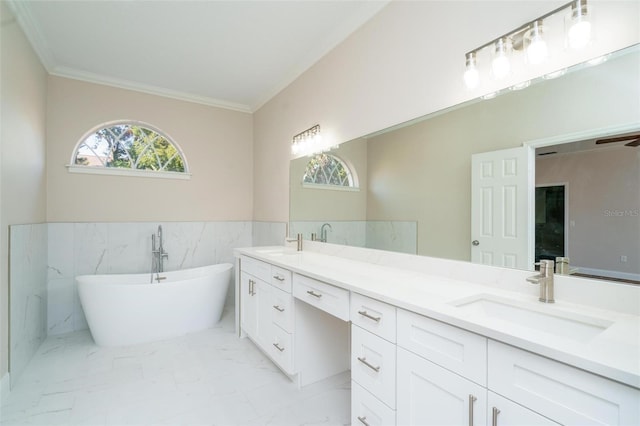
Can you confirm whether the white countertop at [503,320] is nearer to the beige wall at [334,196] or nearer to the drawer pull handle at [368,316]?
the drawer pull handle at [368,316]

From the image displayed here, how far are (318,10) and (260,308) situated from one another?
2.36m

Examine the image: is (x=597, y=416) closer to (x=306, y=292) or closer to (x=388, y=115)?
(x=306, y=292)

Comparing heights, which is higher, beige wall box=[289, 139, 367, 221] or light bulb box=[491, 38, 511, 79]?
light bulb box=[491, 38, 511, 79]

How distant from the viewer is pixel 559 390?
0.80m

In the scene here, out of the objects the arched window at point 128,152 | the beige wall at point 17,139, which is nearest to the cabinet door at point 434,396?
the beige wall at point 17,139

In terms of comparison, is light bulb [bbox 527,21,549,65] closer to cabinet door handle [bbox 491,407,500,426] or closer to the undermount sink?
the undermount sink

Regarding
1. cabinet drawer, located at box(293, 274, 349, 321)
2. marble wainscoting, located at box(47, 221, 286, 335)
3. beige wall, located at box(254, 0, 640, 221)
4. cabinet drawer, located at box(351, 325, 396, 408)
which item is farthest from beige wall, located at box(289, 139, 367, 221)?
cabinet drawer, located at box(351, 325, 396, 408)

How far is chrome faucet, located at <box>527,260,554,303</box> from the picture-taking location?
1197 millimetres

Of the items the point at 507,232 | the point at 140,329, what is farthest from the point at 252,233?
the point at 507,232

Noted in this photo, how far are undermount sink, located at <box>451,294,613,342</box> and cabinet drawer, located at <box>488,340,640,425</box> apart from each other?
0.18 meters

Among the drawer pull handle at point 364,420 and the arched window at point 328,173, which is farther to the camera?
the arched window at point 328,173

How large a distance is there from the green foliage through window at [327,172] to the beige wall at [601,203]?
1474 mm

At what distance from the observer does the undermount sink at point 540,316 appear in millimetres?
1035

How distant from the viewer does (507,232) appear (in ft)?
4.68
